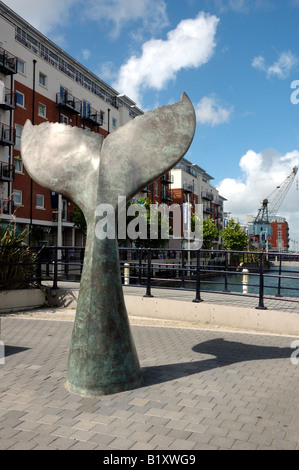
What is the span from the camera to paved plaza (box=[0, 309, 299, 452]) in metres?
3.10

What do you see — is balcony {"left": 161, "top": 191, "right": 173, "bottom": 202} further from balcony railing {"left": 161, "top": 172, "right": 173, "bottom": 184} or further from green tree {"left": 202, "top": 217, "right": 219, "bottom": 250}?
green tree {"left": 202, "top": 217, "right": 219, "bottom": 250}

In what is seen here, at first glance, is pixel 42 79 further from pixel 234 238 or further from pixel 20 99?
pixel 234 238

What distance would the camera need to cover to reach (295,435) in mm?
3203

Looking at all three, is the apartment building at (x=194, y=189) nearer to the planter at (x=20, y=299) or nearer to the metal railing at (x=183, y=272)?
the metal railing at (x=183, y=272)

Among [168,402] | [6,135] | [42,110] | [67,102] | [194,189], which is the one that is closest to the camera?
[168,402]

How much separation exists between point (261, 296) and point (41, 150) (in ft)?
16.5

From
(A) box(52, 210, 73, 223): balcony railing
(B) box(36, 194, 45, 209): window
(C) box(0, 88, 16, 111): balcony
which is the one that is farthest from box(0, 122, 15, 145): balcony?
(A) box(52, 210, 73, 223): balcony railing

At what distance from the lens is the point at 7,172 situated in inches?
1112

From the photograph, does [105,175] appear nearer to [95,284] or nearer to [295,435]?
[95,284]

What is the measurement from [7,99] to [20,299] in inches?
933

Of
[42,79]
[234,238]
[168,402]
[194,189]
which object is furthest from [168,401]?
[234,238]

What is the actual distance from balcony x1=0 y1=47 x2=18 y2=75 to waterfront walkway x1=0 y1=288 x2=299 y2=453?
26738mm

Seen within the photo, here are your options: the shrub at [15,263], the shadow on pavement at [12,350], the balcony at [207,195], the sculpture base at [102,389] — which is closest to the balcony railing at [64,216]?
the shrub at [15,263]

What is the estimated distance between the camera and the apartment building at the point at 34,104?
2872 cm
